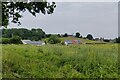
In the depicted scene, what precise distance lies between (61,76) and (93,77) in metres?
1.56

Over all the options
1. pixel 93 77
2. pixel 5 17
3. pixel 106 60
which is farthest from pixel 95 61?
pixel 5 17

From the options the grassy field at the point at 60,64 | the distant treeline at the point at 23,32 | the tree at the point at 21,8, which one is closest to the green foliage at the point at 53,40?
the distant treeline at the point at 23,32

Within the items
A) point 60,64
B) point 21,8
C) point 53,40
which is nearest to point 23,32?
point 53,40

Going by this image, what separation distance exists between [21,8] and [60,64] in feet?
15.5

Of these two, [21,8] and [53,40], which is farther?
[53,40]

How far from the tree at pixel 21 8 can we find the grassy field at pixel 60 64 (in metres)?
2.28

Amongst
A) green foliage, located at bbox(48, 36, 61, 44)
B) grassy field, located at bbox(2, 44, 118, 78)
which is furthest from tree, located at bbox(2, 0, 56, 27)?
green foliage, located at bbox(48, 36, 61, 44)

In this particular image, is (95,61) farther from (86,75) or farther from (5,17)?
(5,17)

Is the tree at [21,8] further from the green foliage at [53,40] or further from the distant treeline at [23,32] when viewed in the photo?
the green foliage at [53,40]

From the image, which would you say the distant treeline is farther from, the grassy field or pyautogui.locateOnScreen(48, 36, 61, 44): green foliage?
the grassy field

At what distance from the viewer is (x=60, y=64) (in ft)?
50.6

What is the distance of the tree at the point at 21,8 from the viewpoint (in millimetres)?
11406

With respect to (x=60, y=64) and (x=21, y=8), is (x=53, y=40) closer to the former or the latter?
(x=60, y=64)

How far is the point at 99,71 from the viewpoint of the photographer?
576 inches
